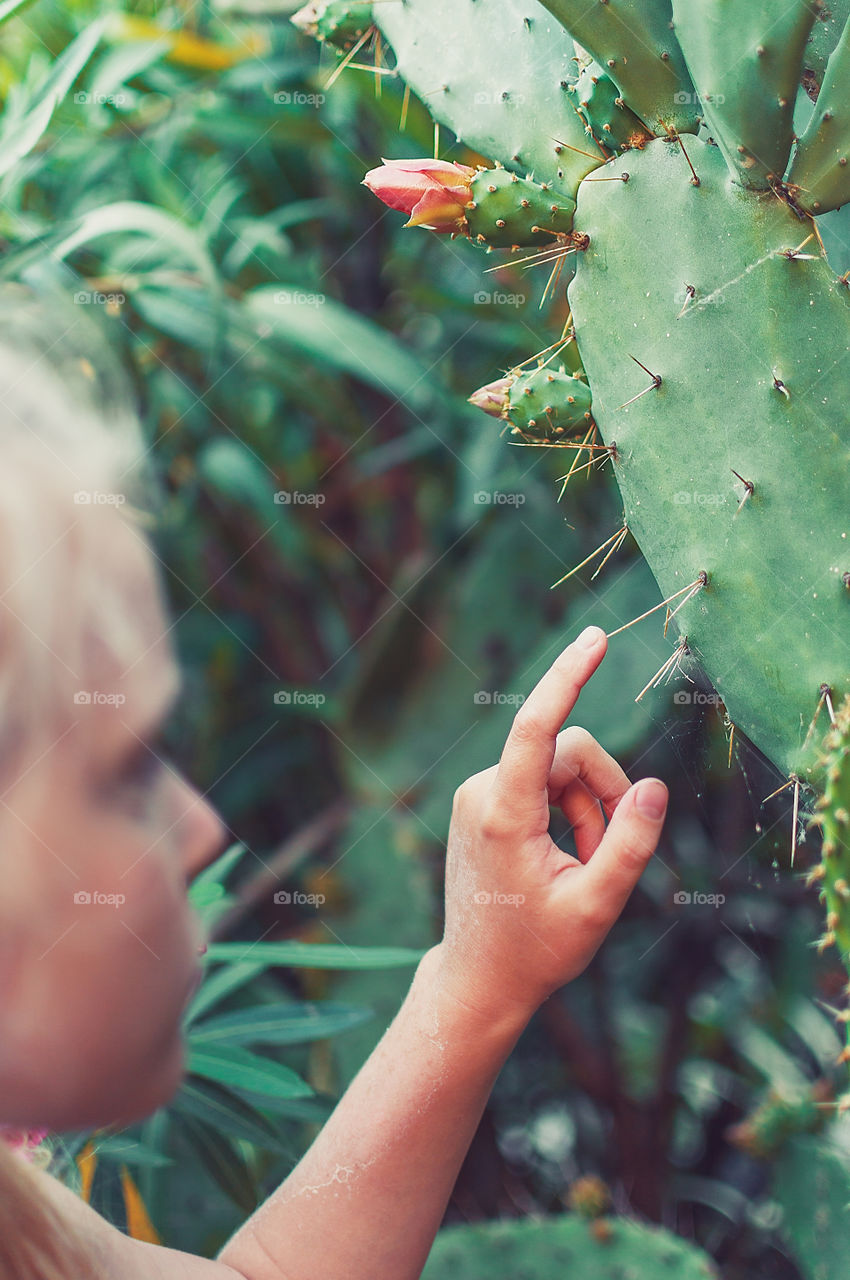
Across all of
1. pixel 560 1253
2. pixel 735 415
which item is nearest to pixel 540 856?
pixel 735 415

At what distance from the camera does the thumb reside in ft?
1.73

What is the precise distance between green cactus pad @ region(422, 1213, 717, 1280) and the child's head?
50 centimetres

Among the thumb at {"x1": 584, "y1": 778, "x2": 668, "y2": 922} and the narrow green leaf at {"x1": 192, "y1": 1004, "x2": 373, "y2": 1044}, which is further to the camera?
the narrow green leaf at {"x1": 192, "y1": 1004, "x2": 373, "y2": 1044}

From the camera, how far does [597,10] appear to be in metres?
0.52

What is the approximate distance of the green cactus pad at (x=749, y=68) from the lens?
486 millimetres

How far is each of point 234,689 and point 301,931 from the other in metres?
0.35

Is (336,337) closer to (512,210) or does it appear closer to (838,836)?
(512,210)

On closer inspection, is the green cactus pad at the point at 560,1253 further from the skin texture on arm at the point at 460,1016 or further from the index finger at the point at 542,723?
the index finger at the point at 542,723

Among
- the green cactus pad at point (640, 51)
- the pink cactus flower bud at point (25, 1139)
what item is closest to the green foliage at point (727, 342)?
the green cactus pad at point (640, 51)

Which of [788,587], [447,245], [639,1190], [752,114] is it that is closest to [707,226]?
[752,114]

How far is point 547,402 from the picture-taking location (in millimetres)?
597

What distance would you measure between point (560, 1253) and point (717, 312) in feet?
2.81

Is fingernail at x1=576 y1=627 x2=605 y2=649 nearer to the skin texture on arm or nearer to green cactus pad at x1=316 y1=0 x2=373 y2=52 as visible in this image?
the skin texture on arm

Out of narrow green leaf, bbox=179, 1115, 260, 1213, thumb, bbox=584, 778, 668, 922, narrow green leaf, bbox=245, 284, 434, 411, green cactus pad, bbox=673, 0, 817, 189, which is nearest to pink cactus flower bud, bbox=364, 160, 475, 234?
green cactus pad, bbox=673, 0, 817, 189
